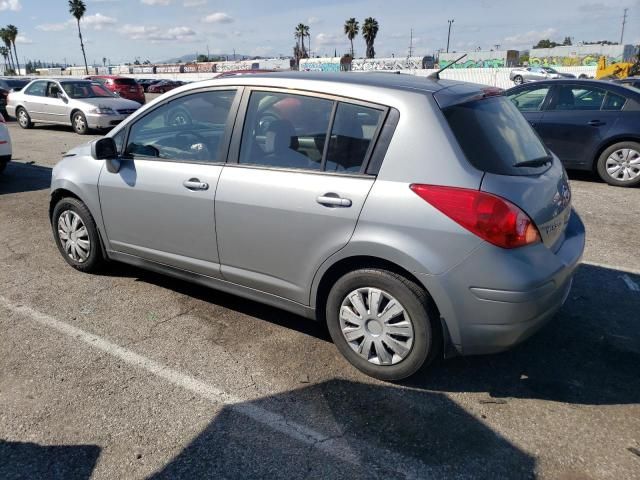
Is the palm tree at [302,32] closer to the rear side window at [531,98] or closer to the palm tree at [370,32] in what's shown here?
the palm tree at [370,32]

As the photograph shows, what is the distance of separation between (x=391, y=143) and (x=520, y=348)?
1704 millimetres

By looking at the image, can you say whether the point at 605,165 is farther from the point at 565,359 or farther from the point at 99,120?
the point at 99,120

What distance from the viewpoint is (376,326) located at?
307 cm

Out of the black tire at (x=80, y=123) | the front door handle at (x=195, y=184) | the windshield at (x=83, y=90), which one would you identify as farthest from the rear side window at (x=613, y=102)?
the windshield at (x=83, y=90)

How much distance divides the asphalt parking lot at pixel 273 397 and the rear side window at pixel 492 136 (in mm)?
1303

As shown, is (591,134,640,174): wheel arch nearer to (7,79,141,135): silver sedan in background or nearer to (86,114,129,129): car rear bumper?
(7,79,141,135): silver sedan in background

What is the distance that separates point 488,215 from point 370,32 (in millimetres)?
85678

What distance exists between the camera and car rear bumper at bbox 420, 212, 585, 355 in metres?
2.67

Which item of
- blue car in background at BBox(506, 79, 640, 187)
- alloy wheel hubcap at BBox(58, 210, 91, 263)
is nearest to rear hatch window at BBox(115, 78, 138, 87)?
blue car in background at BBox(506, 79, 640, 187)

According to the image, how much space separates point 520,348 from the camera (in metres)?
3.53

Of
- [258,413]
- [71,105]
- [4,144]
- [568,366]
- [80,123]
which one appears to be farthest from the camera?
[71,105]

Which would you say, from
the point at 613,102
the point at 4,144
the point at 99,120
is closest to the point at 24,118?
the point at 99,120

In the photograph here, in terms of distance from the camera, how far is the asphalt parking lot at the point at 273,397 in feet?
8.28

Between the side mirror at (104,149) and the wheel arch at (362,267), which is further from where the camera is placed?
the side mirror at (104,149)
